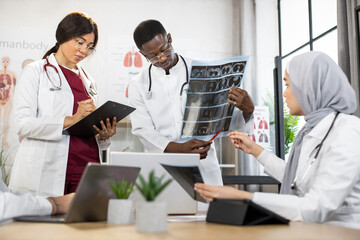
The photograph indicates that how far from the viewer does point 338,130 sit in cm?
141

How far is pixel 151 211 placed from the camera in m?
0.95

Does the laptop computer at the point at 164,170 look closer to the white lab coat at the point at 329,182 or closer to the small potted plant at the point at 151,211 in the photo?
the white lab coat at the point at 329,182

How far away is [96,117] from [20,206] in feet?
2.81

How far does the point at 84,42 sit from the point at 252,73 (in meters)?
2.07

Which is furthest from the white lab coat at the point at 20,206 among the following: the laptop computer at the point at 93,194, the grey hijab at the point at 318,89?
the grey hijab at the point at 318,89

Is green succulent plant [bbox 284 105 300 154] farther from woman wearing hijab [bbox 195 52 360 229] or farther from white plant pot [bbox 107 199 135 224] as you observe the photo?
white plant pot [bbox 107 199 135 224]

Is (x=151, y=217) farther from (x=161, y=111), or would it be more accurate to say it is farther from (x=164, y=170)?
(x=161, y=111)

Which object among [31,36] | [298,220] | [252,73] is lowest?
[298,220]

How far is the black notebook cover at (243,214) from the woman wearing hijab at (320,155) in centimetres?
9

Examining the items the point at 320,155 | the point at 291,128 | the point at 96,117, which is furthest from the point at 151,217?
the point at 291,128

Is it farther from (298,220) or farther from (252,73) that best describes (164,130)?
(252,73)

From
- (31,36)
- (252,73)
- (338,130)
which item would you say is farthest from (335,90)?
(31,36)

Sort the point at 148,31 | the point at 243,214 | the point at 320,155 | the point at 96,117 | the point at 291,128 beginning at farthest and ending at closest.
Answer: the point at 291,128, the point at 148,31, the point at 96,117, the point at 320,155, the point at 243,214

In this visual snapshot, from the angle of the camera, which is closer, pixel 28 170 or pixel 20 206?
pixel 20 206
